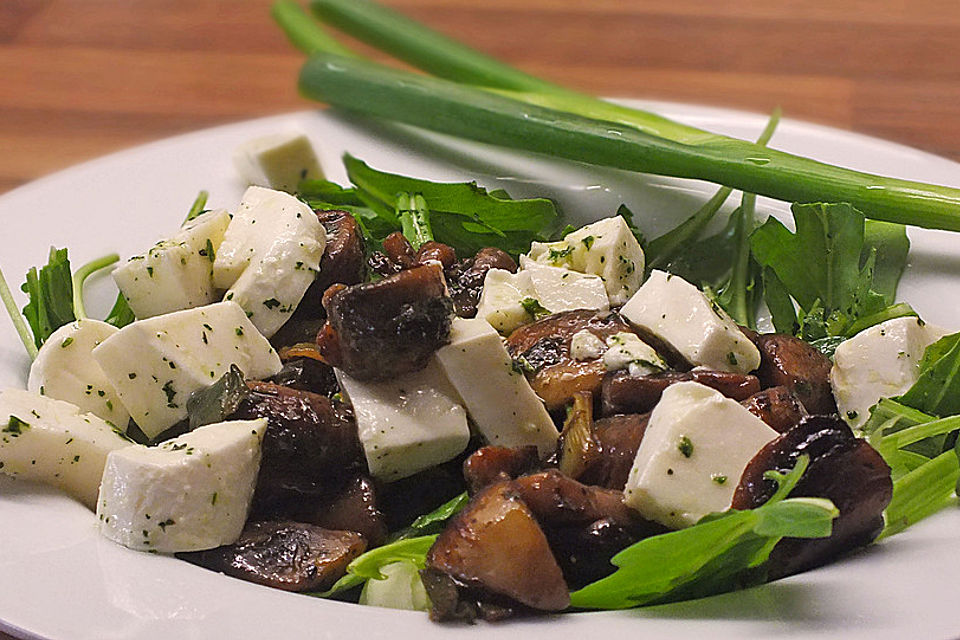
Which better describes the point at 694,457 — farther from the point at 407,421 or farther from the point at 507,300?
the point at 507,300

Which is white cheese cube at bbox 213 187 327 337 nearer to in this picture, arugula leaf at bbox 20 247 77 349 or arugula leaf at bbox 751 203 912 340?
arugula leaf at bbox 20 247 77 349

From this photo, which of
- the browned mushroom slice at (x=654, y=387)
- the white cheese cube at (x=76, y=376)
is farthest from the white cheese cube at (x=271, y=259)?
the browned mushroom slice at (x=654, y=387)

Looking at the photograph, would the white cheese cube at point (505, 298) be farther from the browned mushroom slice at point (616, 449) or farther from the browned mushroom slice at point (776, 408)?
the browned mushroom slice at point (776, 408)

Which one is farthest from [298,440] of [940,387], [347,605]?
[940,387]

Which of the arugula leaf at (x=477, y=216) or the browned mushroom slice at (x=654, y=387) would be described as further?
the arugula leaf at (x=477, y=216)

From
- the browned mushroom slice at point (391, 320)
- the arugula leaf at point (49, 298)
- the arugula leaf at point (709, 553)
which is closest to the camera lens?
the arugula leaf at point (709, 553)

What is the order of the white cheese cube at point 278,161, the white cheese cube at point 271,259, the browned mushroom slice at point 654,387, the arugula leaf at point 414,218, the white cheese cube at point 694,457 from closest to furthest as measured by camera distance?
the white cheese cube at point 694,457
the browned mushroom slice at point 654,387
the white cheese cube at point 271,259
the arugula leaf at point 414,218
the white cheese cube at point 278,161

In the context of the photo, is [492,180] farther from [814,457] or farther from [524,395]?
[814,457]
